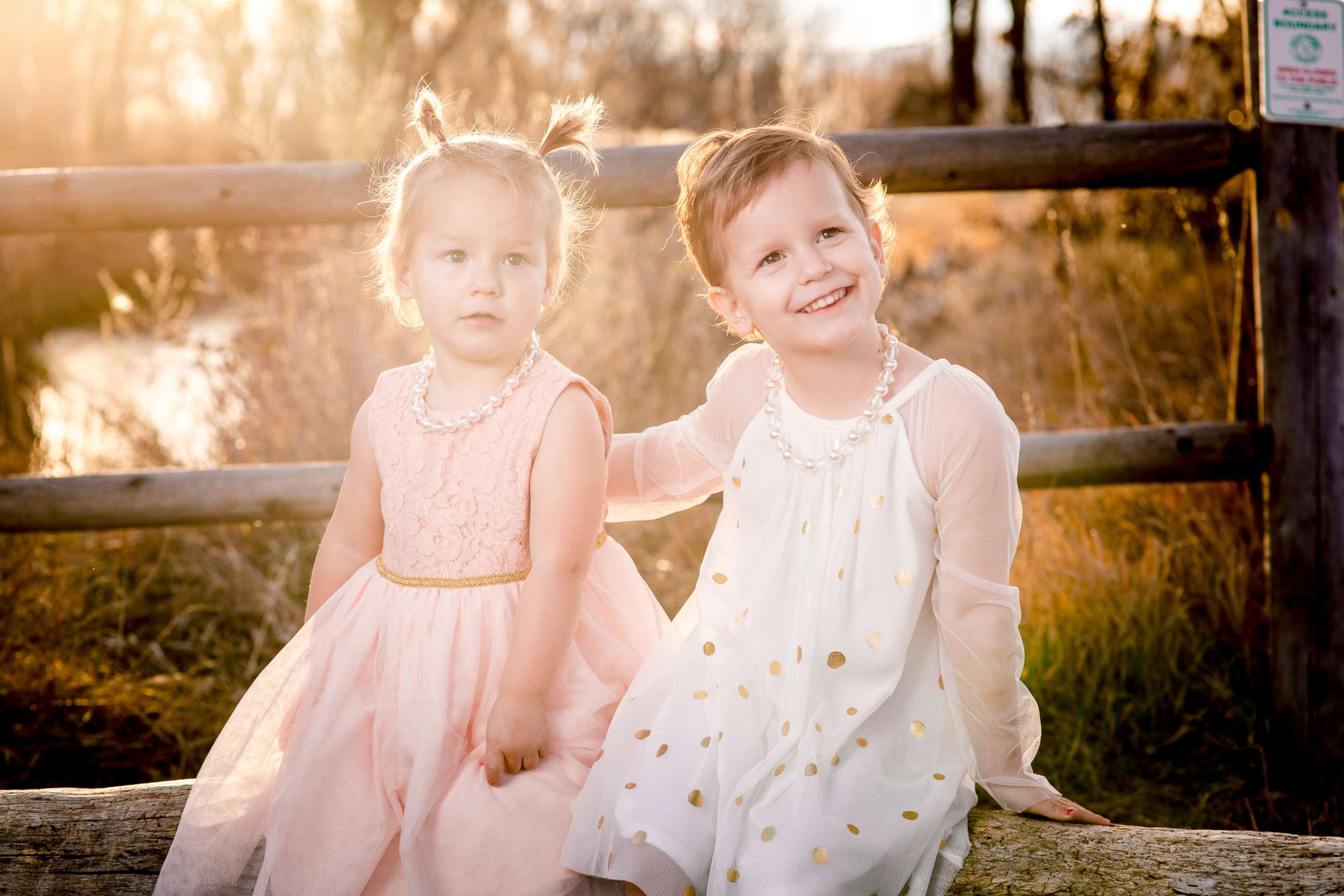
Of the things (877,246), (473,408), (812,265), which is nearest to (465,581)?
(473,408)

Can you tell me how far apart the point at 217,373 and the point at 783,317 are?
115 inches

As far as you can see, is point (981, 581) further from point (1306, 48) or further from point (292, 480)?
point (1306, 48)

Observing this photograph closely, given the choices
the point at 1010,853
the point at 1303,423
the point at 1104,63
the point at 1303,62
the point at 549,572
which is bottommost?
the point at 1010,853

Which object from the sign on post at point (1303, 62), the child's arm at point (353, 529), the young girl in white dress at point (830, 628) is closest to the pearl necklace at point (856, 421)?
the young girl in white dress at point (830, 628)

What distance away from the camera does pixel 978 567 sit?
1477mm

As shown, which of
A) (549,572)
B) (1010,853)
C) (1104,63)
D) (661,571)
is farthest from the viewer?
(1104,63)

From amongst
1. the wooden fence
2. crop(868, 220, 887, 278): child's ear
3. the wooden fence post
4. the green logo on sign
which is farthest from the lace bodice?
the green logo on sign

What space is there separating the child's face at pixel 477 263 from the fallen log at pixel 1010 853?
92 cm

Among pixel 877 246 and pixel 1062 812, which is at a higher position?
pixel 877 246

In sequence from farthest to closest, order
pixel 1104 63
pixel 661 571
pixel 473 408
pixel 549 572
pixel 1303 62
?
pixel 1104 63 < pixel 661 571 < pixel 1303 62 < pixel 473 408 < pixel 549 572

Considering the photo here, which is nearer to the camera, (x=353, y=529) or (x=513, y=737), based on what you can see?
(x=513, y=737)

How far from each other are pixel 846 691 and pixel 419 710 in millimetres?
650

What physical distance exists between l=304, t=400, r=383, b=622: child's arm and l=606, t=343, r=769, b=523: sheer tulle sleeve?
1.36 ft

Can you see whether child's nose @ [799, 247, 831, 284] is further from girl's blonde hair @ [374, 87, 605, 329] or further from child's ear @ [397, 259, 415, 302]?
child's ear @ [397, 259, 415, 302]
